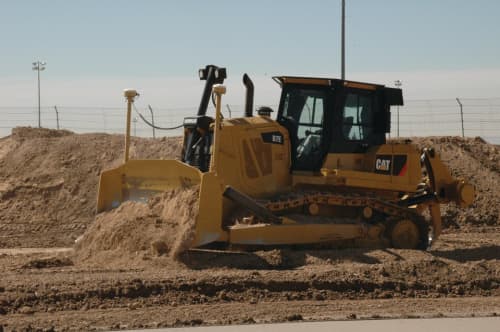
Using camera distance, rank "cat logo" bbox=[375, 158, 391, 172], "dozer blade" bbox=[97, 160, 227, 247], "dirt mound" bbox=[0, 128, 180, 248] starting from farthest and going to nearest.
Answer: "dirt mound" bbox=[0, 128, 180, 248] → "cat logo" bbox=[375, 158, 391, 172] → "dozer blade" bbox=[97, 160, 227, 247]

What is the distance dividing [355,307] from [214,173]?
11.6 ft

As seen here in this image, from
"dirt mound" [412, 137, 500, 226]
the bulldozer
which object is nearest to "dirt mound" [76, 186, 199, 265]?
A: the bulldozer

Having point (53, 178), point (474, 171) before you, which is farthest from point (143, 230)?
point (474, 171)

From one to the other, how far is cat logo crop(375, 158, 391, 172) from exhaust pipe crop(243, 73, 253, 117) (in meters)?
2.26

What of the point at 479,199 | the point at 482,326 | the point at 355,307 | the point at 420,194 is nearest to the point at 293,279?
the point at 355,307

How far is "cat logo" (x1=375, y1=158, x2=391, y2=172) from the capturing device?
1588cm

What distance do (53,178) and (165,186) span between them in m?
11.1

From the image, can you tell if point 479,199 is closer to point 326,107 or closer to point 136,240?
point 326,107

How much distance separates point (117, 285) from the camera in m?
11.2

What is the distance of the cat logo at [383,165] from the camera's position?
15.9 m

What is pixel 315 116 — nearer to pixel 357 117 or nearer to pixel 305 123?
pixel 305 123

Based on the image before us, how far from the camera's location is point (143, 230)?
14203mm

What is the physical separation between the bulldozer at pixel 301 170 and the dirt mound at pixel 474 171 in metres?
5.95

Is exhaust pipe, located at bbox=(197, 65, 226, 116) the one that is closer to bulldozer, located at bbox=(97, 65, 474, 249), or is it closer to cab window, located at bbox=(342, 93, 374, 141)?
bulldozer, located at bbox=(97, 65, 474, 249)
